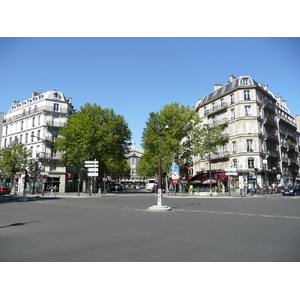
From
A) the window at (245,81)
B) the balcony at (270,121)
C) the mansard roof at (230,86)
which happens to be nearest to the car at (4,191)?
the mansard roof at (230,86)

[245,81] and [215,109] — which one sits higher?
[245,81]

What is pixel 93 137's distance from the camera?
39.7 metres

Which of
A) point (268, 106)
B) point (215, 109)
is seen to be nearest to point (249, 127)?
point (268, 106)

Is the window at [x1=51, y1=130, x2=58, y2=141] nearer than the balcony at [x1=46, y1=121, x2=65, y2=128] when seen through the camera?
No

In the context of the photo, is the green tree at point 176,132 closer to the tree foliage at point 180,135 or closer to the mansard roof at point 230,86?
the tree foliage at point 180,135

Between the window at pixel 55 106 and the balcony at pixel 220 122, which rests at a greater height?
the window at pixel 55 106

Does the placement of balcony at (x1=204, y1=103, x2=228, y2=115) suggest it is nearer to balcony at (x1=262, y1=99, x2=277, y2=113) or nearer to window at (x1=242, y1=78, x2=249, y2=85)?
window at (x1=242, y1=78, x2=249, y2=85)

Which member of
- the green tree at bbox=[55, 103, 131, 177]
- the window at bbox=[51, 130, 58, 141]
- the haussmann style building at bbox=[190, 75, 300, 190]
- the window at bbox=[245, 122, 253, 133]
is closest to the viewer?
the green tree at bbox=[55, 103, 131, 177]

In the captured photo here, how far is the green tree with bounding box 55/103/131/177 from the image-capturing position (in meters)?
39.4

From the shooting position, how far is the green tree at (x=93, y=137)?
39.4 meters

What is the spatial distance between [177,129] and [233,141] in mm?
11310

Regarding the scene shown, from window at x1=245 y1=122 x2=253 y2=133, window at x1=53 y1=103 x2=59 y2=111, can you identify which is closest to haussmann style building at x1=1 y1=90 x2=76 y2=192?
window at x1=53 y1=103 x2=59 y2=111

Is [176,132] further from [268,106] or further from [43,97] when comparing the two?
[43,97]

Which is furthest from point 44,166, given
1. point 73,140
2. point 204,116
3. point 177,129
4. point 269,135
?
point 269,135
